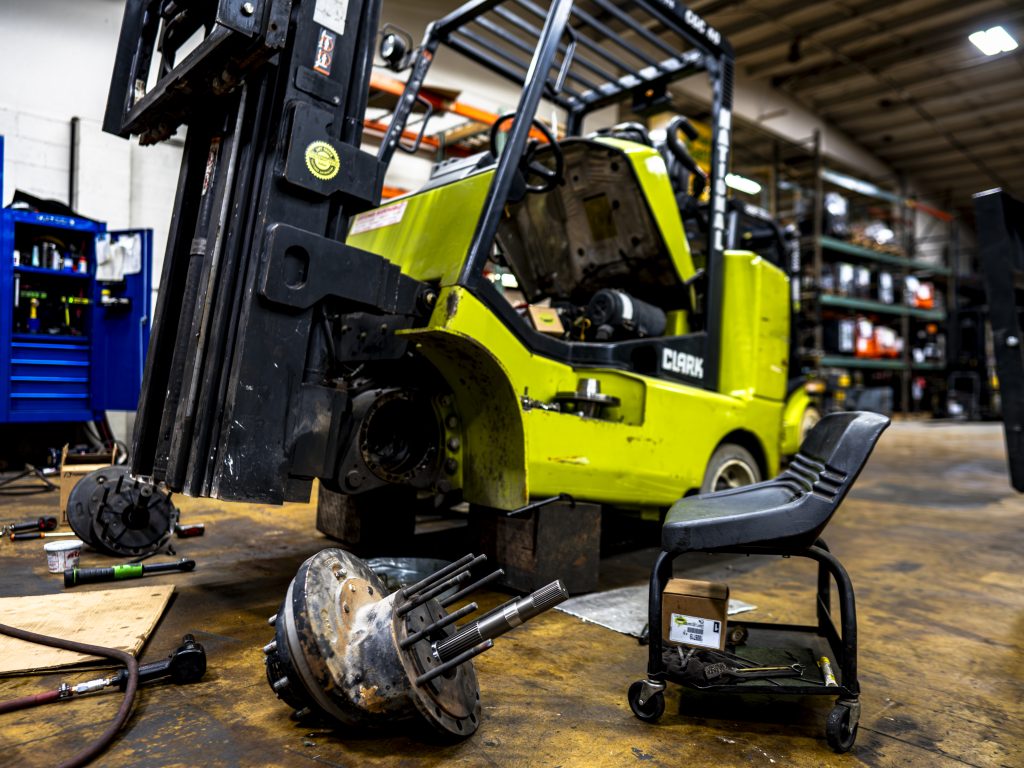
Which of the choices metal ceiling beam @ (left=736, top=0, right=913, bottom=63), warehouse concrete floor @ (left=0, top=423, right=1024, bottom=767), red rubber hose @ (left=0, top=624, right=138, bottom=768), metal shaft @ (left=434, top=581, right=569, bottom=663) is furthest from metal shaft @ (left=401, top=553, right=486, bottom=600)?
metal ceiling beam @ (left=736, top=0, right=913, bottom=63)

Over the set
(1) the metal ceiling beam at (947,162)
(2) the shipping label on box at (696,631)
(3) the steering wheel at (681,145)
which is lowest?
(2) the shipping label on box at (696,631)

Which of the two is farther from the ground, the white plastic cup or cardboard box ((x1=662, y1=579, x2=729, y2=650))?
cardboard box ((x1=662, y1=579, x2=729, y2=650))

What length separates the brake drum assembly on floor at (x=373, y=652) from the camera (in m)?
1.58

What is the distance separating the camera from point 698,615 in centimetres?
193

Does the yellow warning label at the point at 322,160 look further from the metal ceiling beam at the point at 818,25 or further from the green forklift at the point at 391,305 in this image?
the metal ceiling beam at the point at 818,25

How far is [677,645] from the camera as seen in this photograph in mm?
1966

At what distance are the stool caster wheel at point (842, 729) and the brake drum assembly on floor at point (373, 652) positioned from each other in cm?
76

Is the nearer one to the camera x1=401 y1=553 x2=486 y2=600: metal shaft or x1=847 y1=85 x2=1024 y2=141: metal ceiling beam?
x1=401 y1=553 x2=486 y2=600: metal shaft

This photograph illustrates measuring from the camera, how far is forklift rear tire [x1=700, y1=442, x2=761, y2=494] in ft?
12.7

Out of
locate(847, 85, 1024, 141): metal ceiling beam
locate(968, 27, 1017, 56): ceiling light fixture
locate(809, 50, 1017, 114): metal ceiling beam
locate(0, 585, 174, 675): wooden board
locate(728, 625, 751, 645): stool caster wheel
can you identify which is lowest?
locate(0, 585, 174, 675): wooden board

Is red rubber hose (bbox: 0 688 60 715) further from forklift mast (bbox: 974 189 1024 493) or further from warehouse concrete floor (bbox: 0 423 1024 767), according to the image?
forklift mast (bbox: 974 189 1024 493)

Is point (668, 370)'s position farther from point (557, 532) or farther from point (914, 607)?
point (914, 607)

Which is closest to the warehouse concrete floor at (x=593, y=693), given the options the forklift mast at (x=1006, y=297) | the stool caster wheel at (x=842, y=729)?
the stool caster wheel at (x=842, y=729)

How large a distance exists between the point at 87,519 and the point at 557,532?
82.5 inches
